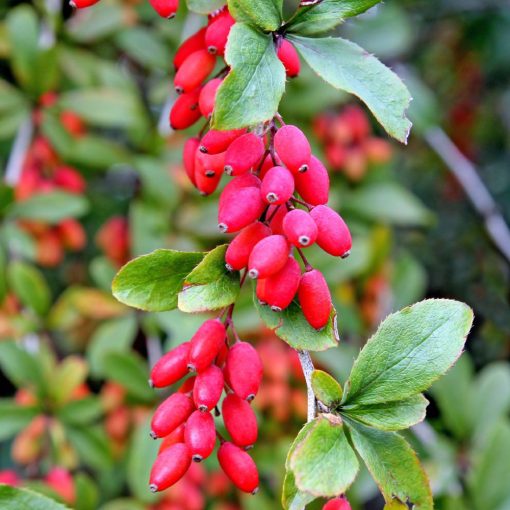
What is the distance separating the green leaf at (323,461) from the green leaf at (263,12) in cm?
35

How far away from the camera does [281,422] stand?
5.88ft

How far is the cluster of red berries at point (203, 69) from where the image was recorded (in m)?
0.75

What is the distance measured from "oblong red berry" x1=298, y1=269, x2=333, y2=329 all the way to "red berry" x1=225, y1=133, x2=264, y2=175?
0.37 ft

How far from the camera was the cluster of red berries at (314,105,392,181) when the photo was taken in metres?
2.01

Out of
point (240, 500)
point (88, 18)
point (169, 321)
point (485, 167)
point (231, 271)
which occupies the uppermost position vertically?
point (231, 271)

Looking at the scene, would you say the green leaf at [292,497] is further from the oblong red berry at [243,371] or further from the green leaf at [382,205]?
the green leaf at [382,205]

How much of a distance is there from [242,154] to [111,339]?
1.06m

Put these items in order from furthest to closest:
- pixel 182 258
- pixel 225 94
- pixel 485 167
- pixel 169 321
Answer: pixel 485 167, pixel 169 321, pixel 182 258, pixel 225 94

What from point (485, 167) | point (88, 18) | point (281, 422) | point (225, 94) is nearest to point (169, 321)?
point (281, 422)

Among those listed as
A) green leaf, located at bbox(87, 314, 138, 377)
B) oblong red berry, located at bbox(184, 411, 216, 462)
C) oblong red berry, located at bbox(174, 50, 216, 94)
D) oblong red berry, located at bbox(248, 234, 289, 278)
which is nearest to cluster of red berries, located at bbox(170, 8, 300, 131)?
oblong red berry, located at bbox(174, 50, 216, 94)

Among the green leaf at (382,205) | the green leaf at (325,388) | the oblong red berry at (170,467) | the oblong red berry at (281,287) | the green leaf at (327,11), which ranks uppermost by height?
the green leaf at (327,11)

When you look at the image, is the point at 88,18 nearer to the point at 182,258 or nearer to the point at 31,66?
the point at 31,66

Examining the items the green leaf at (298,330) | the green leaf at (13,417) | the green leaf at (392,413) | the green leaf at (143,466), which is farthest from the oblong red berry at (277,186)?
the green leaf at (13,417)

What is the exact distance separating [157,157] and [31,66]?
1.13ft
